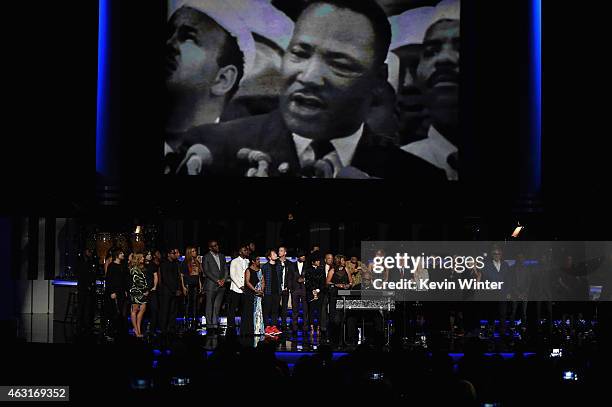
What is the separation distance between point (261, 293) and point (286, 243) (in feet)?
22.0

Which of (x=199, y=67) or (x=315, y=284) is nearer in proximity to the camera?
(x=315, y=284)

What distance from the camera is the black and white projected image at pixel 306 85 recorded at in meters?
19.4

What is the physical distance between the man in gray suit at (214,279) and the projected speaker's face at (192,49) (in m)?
3.77

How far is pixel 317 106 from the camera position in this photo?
64.6 ft

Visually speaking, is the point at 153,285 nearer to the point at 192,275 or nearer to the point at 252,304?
the point at 252,304

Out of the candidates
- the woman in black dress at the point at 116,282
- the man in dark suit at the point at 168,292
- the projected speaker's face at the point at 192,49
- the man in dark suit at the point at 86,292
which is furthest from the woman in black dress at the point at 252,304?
the projected speaker's face at the point at 192,49

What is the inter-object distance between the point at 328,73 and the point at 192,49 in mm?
2827

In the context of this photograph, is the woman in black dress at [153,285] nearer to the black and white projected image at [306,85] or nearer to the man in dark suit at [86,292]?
the man in dark suit at [86,292]

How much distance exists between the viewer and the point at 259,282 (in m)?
16.9

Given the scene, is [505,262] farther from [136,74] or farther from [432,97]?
[136,74]

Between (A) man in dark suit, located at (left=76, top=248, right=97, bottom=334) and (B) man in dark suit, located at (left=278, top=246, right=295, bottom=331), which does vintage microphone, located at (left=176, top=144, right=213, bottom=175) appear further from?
(A) man in dark suit, located at (left=76, top=248, right=97, bottom=334)

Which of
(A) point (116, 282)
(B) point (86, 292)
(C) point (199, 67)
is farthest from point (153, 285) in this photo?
(C) point (199, 67)

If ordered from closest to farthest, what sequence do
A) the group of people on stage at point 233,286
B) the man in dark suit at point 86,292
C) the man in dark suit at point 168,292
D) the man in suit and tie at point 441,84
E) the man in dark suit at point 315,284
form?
the group of people on stage at point 233,286 < the man in dark suit at point 86,292 < the man in dark suit at point 168,292 < the man in dark suit at point 315,284 < the man in suit and tie at point 441,84

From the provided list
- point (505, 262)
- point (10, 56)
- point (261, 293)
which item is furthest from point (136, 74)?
point (505, 262)
